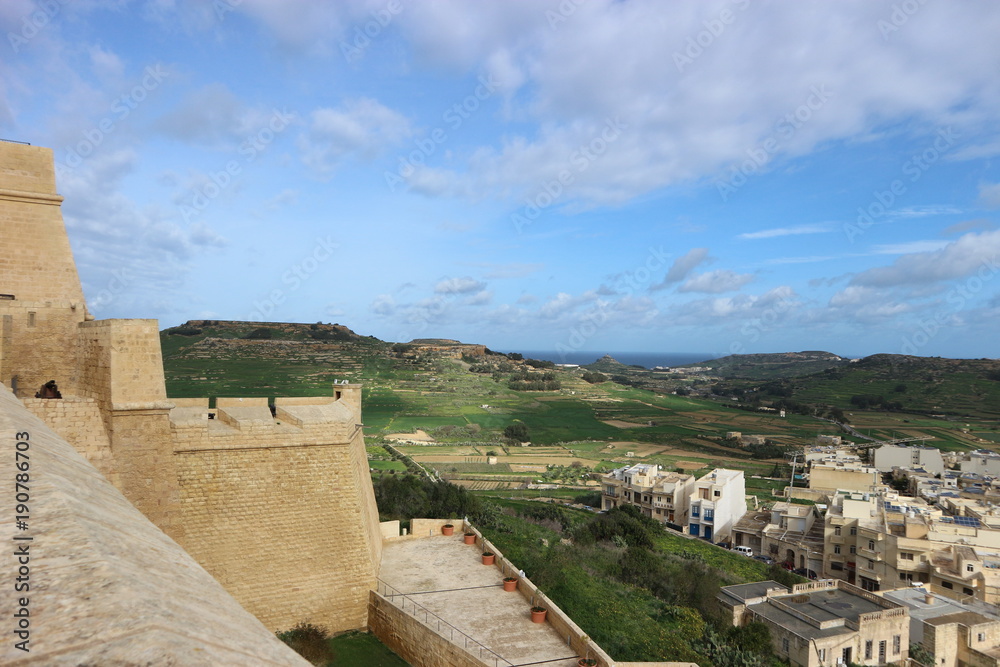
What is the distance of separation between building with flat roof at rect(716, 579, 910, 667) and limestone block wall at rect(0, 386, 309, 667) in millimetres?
21302

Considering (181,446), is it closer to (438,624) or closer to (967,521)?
(438,624)

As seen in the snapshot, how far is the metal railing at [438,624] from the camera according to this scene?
9.73 meters

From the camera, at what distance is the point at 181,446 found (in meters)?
10.0

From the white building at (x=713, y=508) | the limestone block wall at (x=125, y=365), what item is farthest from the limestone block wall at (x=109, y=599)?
the white building at (x=713, y=508)

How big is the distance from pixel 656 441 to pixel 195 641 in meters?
71.7

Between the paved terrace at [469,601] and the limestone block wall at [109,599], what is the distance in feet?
25.2

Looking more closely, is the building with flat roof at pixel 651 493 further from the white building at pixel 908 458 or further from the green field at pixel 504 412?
the white building at pixel 908 458

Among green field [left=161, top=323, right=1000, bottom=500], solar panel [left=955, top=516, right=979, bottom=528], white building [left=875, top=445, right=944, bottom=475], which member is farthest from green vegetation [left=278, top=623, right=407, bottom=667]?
white building [left=875, top=445, right=944, bottom=475]

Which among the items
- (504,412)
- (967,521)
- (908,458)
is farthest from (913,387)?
(967,521)

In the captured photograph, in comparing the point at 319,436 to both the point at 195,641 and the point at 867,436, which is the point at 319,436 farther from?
the point at 867,436

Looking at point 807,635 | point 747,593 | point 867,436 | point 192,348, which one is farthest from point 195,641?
point 867,436

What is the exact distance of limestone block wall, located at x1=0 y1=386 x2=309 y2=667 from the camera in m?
1.94

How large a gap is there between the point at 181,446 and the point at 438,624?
216 inches

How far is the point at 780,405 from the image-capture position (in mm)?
102438
